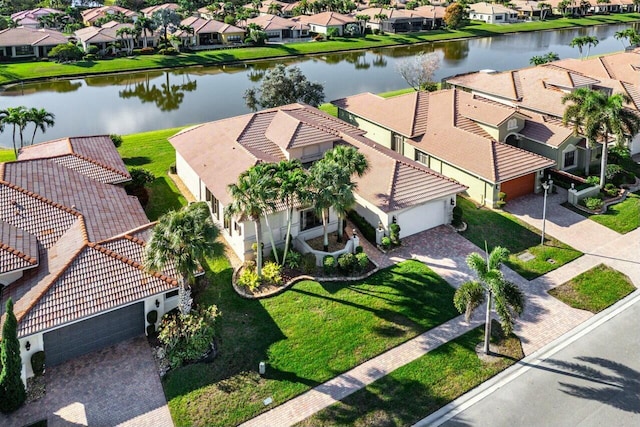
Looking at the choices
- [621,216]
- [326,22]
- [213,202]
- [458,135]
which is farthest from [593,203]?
[326,22]

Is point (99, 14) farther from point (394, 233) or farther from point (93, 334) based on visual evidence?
point (93, 334)

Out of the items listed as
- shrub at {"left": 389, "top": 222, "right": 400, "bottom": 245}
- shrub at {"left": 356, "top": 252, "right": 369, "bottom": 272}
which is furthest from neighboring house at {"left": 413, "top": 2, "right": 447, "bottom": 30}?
shrub at {"left": 356, "top": 252, "right": 369, "bottom": 272}

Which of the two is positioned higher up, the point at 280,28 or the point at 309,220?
the point at 280,28

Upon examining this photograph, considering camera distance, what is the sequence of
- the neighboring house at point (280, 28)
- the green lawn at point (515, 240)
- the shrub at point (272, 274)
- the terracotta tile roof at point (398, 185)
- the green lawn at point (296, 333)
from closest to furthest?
1. the green lawn at point (296, 333)
2. the shrub at point (272, 274)
3. the green lawn at point (515, 240)
4. the terracotta tile roof at point (398, 185)
5. the neighboring house at point (280, 28)

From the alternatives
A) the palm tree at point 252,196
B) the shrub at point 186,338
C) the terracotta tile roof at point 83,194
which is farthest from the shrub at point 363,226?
the terracotta tile roof at point 83,194

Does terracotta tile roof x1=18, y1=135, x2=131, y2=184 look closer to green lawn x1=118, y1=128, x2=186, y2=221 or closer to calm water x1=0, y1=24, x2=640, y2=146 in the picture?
green lawn x1=118, y1=128, x2=186, y2=221

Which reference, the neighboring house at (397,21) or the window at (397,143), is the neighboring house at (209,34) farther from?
the window at (397,143)

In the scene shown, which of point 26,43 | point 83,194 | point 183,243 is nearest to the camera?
point 183,243
